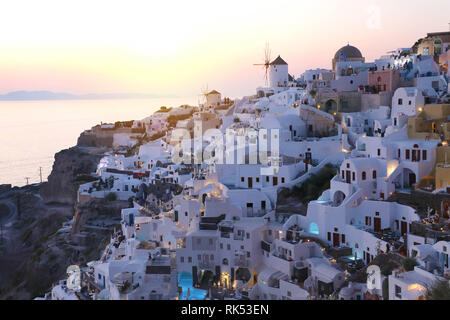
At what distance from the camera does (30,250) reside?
96.9 feet

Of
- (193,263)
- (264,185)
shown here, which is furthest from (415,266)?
(264,185)

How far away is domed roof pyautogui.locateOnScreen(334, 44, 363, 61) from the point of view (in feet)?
98.5

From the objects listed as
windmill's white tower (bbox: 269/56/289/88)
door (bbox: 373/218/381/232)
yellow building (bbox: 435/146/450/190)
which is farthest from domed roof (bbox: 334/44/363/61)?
door (bbox: 373/218/381/232)

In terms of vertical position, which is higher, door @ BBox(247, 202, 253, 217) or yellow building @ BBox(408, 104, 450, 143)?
yellow building @ BBox(408, 104, 450, 143)

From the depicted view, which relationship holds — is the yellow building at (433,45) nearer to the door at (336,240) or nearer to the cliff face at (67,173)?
the door at (336,240)

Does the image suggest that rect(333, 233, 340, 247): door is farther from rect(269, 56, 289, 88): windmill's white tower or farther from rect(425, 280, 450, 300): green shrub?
rect(269, 56, 289, 88): windmill's white tower

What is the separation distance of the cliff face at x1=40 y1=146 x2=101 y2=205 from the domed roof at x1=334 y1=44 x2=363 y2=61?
17.6 metres

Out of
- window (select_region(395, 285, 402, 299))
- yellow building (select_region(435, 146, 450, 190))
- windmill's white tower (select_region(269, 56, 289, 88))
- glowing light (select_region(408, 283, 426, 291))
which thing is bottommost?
window (select_region(395, 285, 402, 299))

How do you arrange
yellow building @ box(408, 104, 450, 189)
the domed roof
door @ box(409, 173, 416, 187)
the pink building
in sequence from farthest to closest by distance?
1. the domed roof
2. the pink building
3. door @ box(409, 173, 416, 187)
4. yellow building @ box(408, 104, 450, 189)

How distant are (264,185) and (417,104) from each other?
6.33 metres

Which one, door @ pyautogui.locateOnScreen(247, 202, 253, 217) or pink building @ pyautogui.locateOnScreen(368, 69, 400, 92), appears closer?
door @ pyautogui.locateOnScreen(247, 202, 253, 217)

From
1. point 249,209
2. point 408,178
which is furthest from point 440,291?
point 249,209

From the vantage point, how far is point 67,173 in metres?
35.8

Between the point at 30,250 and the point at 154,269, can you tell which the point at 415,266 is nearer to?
the point at 154,269
